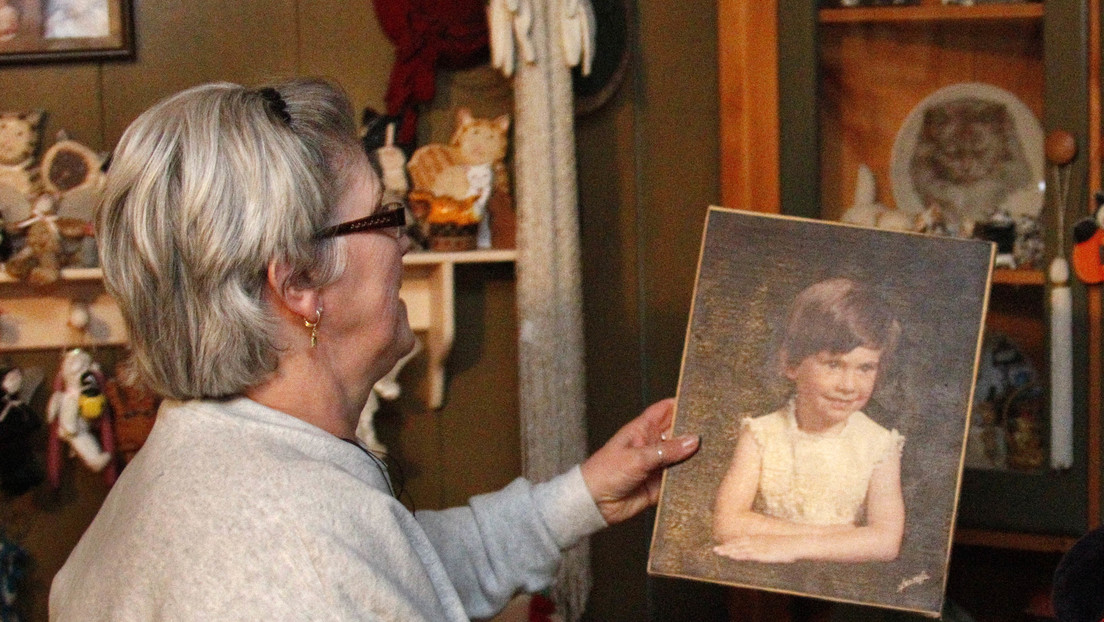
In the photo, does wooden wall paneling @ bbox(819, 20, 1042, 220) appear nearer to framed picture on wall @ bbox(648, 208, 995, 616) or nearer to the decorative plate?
the decorative plate

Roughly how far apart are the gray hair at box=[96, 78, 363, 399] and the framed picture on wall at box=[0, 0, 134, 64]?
1004 millimetres

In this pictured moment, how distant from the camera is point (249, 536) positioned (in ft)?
2.95

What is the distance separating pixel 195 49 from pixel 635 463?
1132 mm

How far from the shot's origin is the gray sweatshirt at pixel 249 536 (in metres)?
0.89

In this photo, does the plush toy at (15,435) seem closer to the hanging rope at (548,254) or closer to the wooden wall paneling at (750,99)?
the hanging rope at (548,254)

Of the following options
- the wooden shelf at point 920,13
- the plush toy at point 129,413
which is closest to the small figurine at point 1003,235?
the wooden shelf at point 920,13

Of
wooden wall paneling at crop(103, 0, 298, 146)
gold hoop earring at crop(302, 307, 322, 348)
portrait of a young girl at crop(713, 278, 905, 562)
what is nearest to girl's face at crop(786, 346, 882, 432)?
portrait of a young girl at crop(713, 278, 905, 562)

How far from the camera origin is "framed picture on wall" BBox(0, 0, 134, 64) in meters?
1.88

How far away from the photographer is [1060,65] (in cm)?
156

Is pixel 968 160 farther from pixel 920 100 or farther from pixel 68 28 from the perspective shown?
pixel 68 28

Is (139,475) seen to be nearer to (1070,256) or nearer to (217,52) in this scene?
(217,52)

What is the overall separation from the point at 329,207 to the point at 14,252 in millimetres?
1055

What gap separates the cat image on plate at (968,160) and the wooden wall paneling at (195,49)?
1.08 meters

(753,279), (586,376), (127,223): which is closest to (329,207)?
(127,223)
